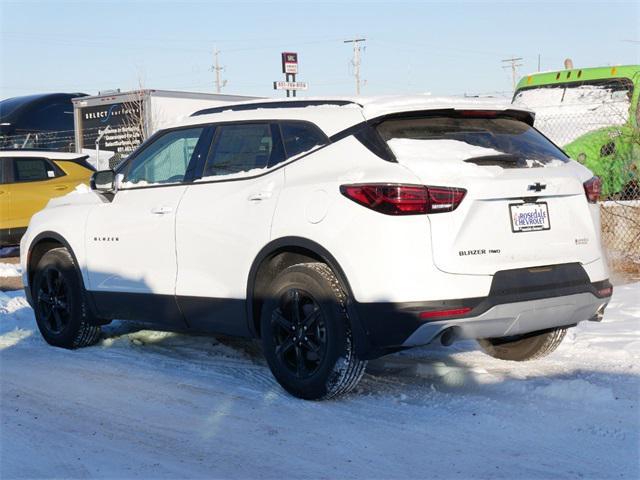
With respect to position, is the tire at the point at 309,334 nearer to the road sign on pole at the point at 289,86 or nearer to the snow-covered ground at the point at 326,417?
the snow-covered ground at the point at 326,417

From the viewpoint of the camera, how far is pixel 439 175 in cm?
496

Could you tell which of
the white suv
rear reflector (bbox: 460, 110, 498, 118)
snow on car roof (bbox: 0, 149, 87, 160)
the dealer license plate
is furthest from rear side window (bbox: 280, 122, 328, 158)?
snow on car roof (bbox: 0, 149, 87, 160)

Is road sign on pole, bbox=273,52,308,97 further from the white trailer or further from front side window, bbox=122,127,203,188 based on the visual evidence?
front side window, bbox=122,127,203,188

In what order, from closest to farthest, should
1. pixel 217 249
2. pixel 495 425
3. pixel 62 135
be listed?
pixel 495 425
pixel 217 249
pixel 62 135

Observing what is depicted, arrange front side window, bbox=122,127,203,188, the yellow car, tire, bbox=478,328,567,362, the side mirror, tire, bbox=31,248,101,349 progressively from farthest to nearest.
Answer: the yellow car < tire, bbox=31,248,101,349 < the side mirror < front side window, bbox=122,127,203,188 < tire, bbox=478,328,567,362

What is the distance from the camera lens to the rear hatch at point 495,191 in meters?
4.96

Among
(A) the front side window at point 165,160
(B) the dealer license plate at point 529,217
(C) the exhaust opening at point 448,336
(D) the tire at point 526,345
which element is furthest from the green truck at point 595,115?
(C) the exhaust opening at point 448,336

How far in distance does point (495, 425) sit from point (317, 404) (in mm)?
1105

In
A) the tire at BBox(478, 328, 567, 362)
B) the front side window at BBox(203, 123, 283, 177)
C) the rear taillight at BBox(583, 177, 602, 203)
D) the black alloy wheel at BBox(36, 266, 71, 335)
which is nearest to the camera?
the rear taillight at BBox(583, 177, 602, 203)

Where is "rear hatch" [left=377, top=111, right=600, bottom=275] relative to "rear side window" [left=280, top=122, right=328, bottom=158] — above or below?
below

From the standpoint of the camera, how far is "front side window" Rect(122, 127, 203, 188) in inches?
254

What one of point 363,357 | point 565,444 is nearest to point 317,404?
point 363,357

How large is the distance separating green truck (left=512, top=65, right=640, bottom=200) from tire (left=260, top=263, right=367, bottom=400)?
22.1 ft

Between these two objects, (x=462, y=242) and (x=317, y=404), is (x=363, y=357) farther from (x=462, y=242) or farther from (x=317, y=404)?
(x=462, y=242)
